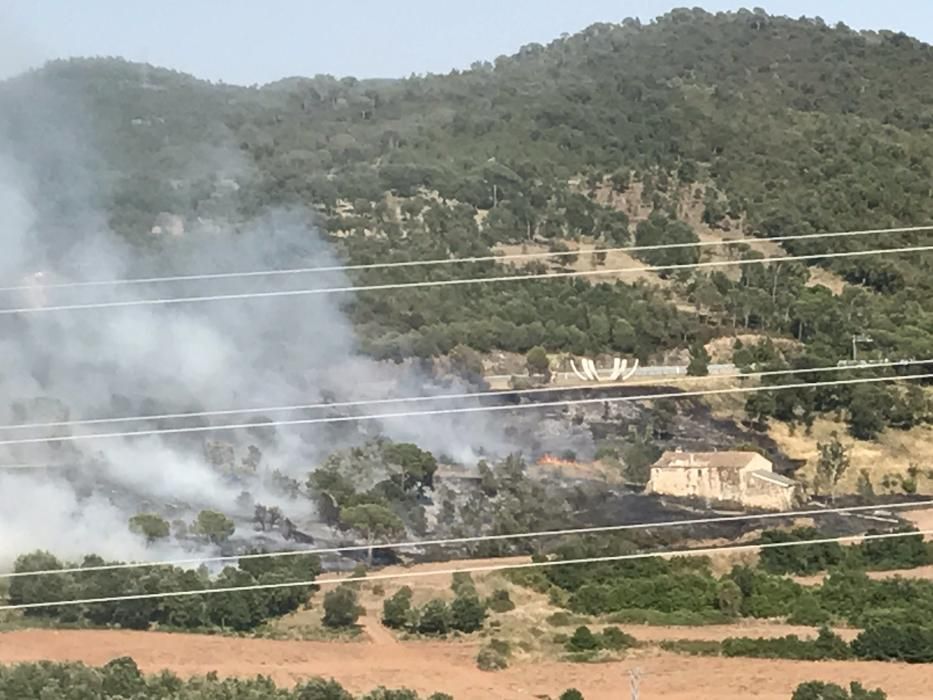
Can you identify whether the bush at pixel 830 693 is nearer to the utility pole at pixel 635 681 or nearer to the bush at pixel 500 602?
the utility pole at pixel 635 681

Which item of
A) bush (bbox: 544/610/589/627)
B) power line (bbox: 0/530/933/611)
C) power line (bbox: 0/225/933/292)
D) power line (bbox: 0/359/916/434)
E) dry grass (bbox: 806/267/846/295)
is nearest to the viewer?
power line (bbox: 0/530/933/611)

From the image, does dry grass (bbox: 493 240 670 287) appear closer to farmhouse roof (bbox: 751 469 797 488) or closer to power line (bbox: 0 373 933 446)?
power line (bbox: 0 373 933 446)

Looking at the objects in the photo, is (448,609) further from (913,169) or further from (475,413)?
(913,169)

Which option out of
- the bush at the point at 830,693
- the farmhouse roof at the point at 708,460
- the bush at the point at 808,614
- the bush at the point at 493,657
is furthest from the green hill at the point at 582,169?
the bush at the point at 830,693

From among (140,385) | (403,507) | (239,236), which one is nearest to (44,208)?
(239,236)

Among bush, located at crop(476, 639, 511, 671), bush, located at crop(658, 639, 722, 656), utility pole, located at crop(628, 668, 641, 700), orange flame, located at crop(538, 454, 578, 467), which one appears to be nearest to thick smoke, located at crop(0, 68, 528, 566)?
orange flame, located at crop(538, 454, 578, 467)

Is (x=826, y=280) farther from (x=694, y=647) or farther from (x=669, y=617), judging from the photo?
(x=694, y=647)

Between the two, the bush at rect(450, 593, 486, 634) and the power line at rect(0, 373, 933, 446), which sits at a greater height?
the power line at rect(0, 373, 933, 446)
